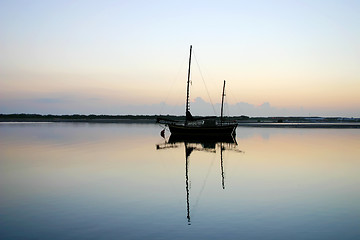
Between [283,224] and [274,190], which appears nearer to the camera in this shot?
[283,224]

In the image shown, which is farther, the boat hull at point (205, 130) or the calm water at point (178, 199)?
the boat hull at point (205, 130)

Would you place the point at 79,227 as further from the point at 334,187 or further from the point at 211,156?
the point at 211,156

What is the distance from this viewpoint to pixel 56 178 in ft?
68.8

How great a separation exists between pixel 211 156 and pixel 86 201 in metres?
19.2

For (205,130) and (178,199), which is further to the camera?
(205,130)

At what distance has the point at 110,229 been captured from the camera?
11.5 m

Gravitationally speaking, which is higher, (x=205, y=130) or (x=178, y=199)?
(x=205, y=130)

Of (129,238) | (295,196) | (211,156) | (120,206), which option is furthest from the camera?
(211,156)

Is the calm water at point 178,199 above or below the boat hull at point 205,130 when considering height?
below

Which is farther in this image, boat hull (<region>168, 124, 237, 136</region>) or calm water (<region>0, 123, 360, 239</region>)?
boat hull (<region>168, 124, 237, 136</region>)

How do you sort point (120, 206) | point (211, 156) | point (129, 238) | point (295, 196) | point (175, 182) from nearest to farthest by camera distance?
point (129, 238) < point (120, 206) < point (295, 196) < point (175, 182) < point (211, 156)

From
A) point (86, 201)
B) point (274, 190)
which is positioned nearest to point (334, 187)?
point (274, 190)

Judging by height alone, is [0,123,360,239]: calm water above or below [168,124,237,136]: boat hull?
below

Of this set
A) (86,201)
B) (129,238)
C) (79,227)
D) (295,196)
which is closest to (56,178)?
(86,201)
